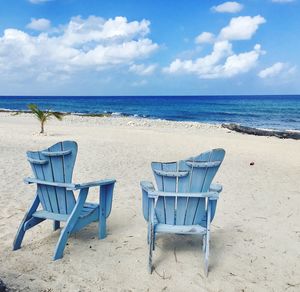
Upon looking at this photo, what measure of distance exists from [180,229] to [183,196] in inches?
13.1

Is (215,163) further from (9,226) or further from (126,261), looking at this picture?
(9,226)

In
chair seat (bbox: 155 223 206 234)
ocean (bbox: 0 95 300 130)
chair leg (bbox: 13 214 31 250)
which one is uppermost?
chair seat (bbox: 155 223 206 234)

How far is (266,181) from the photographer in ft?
25.7

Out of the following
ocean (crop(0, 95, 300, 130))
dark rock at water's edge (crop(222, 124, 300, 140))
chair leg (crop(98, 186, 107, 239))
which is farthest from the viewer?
ocean (crop(0, 95, 300, 130))

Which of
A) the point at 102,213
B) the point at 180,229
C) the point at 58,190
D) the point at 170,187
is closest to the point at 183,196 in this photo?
the point at 170,187

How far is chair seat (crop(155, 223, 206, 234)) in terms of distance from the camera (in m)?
3.61

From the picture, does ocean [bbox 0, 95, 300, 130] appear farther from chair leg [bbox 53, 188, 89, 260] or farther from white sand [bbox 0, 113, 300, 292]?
chair leg [bbox 53, 188, 89, 260]

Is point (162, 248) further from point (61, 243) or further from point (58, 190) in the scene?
point (58, 190)

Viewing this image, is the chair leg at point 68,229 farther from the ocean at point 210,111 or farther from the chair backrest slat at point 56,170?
the ocean at point 210,111

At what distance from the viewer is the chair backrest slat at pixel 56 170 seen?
3.80 m

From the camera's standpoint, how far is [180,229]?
364cm

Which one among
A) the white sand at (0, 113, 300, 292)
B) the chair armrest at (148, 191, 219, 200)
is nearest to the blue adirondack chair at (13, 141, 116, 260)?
the white sand at (0, 113, 300, 292)

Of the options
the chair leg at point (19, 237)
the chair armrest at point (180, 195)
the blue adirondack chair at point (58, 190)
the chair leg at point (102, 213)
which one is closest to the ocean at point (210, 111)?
the chair leg at point (102, 213)

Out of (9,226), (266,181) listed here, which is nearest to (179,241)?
(9,226)
